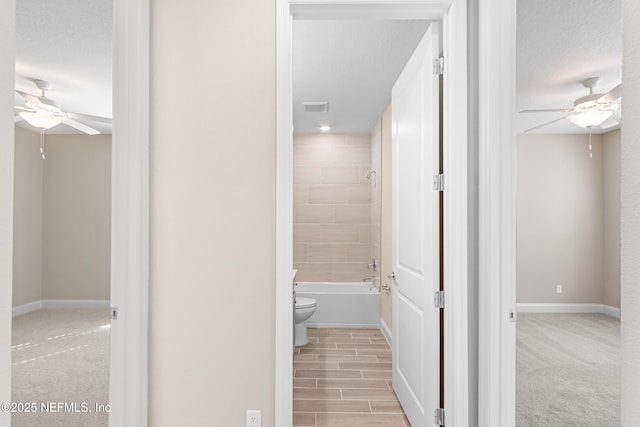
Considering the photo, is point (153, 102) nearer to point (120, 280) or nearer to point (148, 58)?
point (148, 58)

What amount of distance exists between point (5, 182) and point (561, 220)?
6392mm

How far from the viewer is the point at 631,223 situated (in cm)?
63

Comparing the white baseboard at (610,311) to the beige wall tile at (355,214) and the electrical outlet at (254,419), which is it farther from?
the electrical outlet at (254,419)

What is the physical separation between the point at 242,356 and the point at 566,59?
10.8 feet

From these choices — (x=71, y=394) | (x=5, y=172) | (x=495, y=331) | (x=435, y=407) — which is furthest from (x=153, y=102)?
(x=71, y=394)

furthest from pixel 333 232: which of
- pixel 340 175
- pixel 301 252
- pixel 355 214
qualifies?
pixel 340 175

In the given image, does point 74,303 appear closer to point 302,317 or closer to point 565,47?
point 302,317

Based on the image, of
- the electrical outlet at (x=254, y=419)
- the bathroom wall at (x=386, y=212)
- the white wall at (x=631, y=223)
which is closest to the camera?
the white wall at (x=631, y=223)

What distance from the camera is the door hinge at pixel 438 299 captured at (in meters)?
1.96

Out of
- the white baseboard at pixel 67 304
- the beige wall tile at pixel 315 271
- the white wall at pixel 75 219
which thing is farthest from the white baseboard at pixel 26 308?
the beige wall tile at pixel 315 271

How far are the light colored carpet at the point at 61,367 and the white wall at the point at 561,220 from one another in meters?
5.48

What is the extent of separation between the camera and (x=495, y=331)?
1.65 metres

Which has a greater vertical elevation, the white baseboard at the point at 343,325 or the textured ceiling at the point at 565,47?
the textured ceiling at the point at 565,47

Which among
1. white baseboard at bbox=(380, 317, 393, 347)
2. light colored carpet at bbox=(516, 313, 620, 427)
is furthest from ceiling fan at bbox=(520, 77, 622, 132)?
white baseboard at bbox=(380, 317, 393, 347)
